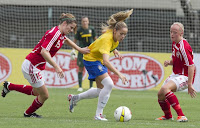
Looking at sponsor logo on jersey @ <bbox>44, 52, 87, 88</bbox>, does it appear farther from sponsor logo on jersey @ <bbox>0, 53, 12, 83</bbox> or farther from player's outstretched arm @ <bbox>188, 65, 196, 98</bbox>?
player's outstretched arm @ <bbox>188, 65, 196, 98</bbox>

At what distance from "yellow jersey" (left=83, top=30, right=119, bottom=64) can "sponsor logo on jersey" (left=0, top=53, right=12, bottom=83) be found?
25.1ft

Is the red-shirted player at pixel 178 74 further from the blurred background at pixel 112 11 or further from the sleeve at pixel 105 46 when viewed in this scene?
the blurred background at pixel 112 11

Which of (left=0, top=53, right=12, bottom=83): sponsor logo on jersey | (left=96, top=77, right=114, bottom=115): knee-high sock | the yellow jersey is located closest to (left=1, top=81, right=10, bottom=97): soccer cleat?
the yellow jersey

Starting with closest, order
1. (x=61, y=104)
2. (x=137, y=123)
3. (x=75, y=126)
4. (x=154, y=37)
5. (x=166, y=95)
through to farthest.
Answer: (x=75, y=126) → (x=137, y=123) → (x=166, y=95) → (x=61, y=104) → (x=154, y=37)

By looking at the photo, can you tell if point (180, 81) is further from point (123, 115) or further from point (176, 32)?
point (123, 115)

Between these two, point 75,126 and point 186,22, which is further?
point 186,22

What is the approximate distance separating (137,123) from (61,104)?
11.5ft

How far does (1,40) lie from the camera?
58.0 ft

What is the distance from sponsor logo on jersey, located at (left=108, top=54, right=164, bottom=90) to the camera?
49.0ft

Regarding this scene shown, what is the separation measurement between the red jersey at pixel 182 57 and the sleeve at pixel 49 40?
2017 mm

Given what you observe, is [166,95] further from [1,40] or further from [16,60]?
[1,40]

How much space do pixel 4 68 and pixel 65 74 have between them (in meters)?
2.05

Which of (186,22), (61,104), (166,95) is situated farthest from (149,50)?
(166,95)

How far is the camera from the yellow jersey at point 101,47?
7188mm
